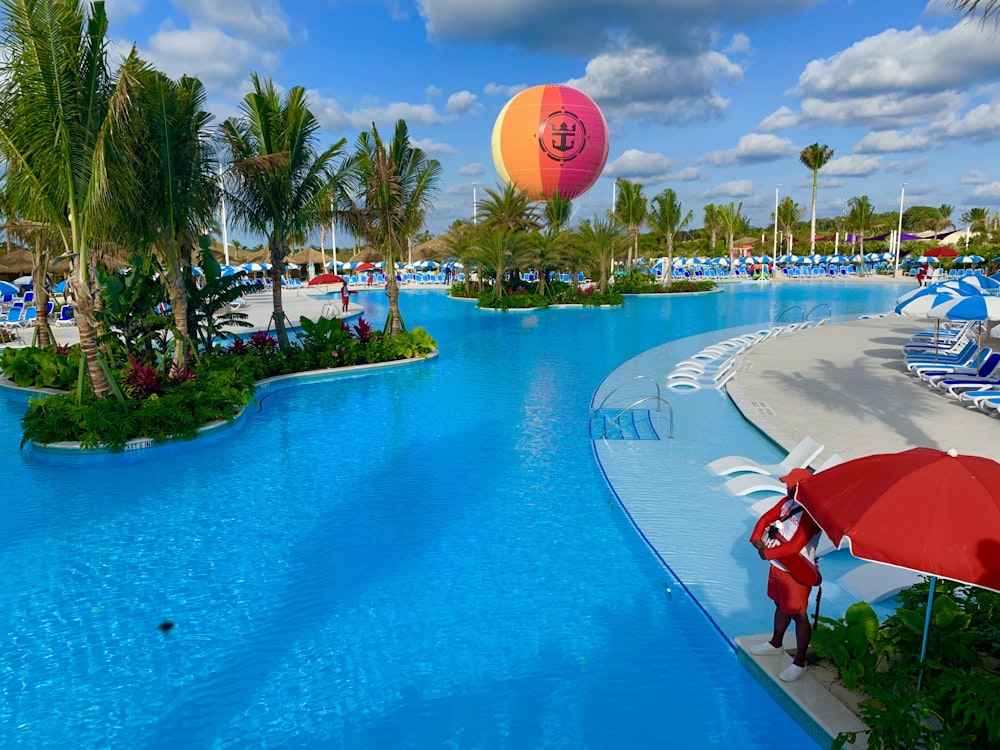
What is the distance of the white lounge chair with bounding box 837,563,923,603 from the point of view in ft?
16.2

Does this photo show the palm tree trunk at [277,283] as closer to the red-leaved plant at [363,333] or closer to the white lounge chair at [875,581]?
the red-leaved plant at [363,333]

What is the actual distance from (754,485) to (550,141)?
123 ft

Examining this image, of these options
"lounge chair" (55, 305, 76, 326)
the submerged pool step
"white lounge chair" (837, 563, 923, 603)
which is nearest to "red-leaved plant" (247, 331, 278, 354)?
the submerged pool step

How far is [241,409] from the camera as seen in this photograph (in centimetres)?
1120

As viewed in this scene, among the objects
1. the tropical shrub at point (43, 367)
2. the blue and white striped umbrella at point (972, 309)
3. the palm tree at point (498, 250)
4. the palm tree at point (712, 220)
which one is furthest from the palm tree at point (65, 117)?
the palm tree at point (712, 220)

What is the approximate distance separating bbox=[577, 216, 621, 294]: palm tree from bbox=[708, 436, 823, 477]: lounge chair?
25088mm

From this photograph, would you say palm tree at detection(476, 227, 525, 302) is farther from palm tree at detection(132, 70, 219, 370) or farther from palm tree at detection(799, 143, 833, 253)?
palm tree at detection(799, 143, 833, 253)

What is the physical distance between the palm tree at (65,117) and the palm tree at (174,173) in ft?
2.47

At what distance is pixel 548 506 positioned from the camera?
727 centimetres

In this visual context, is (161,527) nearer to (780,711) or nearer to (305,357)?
(780,711)

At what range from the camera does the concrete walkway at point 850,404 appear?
8383 mm

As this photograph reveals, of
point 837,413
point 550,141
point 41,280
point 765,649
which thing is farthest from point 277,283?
point 550,141

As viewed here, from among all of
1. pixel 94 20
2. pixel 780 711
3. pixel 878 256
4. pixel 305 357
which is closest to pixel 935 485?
pixel 780 711

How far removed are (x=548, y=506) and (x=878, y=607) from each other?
3336 millimetres
